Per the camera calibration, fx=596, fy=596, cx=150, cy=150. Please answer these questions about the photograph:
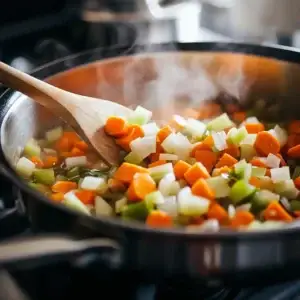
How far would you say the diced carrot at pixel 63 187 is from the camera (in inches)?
42.3

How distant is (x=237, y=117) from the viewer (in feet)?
4.33

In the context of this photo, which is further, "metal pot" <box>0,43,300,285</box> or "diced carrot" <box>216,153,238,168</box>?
"diced carrot" <box>216,153,238,168</box>

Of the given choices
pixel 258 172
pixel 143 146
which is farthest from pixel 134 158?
pixel 258 172

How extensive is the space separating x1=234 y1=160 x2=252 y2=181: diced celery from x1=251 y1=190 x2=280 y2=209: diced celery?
42 mm

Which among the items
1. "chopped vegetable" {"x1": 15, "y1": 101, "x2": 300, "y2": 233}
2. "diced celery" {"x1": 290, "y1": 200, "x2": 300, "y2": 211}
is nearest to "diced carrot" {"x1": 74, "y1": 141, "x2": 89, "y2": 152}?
Result: "chopped vegetable" {"x1": 15, "y1": 101, "x2": 300, "y2": 233}

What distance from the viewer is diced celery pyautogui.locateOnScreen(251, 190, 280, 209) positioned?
0.98m

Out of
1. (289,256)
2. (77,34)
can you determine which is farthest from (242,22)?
(289,256)

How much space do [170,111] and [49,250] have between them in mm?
670

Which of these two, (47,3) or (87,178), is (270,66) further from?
(47,3)

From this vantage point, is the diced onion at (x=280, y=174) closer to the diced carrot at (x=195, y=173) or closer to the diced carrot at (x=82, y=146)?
the diced carrot at (x=195, y=173)

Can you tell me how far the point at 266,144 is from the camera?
1.14m

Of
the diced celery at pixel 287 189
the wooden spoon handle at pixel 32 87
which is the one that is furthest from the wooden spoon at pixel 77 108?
the diced celery at pixel 287 189

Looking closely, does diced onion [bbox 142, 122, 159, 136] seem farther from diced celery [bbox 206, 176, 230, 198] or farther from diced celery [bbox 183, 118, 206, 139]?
diced celery [bbox 206, 176, 230, 198]

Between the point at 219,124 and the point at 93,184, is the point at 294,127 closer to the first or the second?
the point at 219,124
